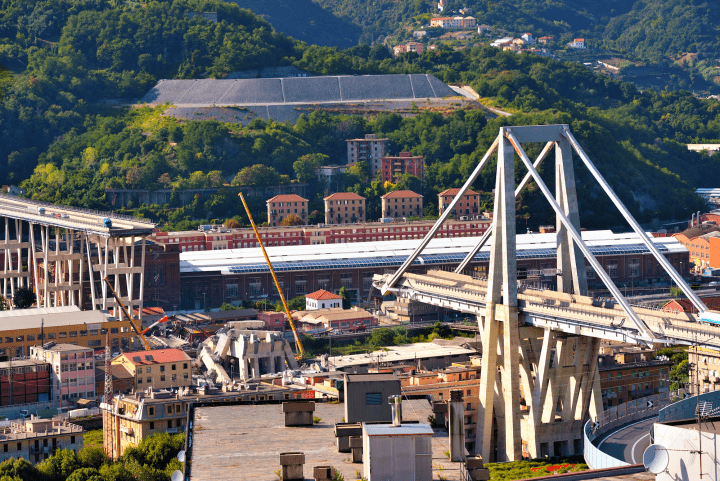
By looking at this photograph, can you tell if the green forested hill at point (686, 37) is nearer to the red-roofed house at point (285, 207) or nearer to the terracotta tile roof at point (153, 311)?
the red-roofed house at point (285, 207)

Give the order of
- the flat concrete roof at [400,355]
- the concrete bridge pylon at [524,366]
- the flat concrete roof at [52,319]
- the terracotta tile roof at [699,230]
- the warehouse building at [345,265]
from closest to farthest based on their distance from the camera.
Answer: the concrete bridge pylon at [524,366] → the flat concrete roof at [400,355] → the flat concrete roof at [52,319] → the warehouse building at [345,265] → the terracotta tile roof at [699,230]

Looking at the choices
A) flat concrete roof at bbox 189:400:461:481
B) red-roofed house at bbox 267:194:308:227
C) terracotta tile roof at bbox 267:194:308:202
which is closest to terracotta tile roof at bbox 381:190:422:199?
red-roofed house at bbox 267:194:308:227

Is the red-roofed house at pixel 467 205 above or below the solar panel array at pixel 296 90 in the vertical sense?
below

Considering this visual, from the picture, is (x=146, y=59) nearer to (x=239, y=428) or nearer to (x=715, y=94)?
(x=715, y=94)

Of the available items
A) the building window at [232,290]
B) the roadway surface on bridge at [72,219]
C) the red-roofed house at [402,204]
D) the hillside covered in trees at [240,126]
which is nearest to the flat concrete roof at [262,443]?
the roadway surface on bridge at [72,219]

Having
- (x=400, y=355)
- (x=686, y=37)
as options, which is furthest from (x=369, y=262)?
(x=686, y=37)

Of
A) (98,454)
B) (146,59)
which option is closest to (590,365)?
(98,454)
